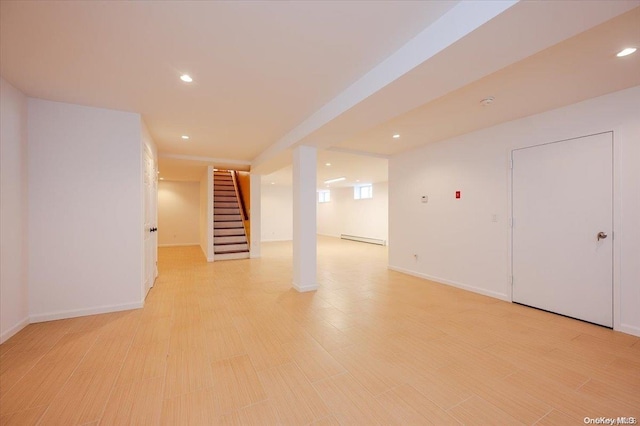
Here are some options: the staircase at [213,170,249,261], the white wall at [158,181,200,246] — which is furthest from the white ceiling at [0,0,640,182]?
the white wall at [158,181,200,246]

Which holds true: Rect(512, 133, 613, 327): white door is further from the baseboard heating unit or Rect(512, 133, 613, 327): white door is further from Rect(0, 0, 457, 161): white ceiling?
the baseboard heating unit

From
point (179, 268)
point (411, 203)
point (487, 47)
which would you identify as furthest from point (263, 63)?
point (179, 268)

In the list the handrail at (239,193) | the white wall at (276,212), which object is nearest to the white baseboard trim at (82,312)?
the handrail at (239,193)

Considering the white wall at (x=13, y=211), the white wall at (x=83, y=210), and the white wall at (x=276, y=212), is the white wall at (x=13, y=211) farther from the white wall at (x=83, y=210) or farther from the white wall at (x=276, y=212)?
the white wall at (x=276, y=212)

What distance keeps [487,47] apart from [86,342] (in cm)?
439

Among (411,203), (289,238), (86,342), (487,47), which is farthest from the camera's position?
(289,238)

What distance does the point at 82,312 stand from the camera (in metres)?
3.21

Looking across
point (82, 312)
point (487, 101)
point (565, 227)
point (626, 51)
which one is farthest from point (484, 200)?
point (82, 312)

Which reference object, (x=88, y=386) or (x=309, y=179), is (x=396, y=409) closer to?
(x=88, y=386)

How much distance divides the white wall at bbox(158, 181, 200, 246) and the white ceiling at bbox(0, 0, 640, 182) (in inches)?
276

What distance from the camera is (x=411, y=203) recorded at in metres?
5.44

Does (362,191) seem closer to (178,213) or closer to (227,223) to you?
(227,223)

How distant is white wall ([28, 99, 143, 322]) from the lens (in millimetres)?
3027

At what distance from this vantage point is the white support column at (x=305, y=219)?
425 cm
